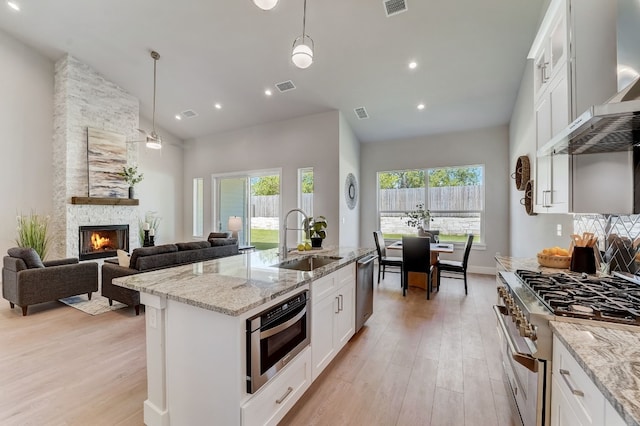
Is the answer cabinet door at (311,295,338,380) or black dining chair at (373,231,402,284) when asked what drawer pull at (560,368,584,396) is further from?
black dining chair at (373,231,402,284)

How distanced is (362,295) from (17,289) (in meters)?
4.40

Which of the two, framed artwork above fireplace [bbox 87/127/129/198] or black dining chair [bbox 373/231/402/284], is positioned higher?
framed artwork above fireplace [bbox 87/127/129/198]

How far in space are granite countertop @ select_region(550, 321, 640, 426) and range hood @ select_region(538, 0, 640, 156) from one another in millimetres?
873

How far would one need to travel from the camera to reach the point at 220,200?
7.50 m

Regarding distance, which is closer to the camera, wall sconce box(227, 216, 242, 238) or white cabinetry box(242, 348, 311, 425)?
white cabinetry box(242, 348, 311, 425)

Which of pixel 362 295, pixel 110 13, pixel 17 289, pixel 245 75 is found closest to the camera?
pixel 362 295

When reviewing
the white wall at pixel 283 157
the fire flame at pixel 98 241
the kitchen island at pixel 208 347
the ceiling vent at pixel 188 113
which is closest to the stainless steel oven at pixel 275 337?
the kitchen island at pixel 208 347

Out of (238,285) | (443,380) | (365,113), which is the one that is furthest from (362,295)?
(365,113)

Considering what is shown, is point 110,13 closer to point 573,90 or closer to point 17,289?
point 17,289

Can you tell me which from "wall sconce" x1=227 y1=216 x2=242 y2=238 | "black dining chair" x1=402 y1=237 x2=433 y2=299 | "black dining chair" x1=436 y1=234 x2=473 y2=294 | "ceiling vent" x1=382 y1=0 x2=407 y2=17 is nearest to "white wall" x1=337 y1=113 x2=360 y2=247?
"black dining chair" x1=402 y1=237 x2=433 y2=299

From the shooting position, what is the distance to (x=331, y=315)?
2.32 m

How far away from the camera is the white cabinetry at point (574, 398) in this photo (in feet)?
2.53

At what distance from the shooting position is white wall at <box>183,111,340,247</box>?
5625 millimetres

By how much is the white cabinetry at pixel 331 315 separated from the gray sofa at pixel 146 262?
259cm
